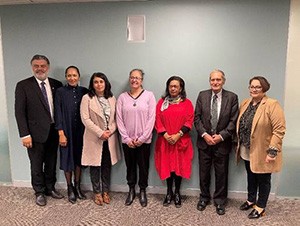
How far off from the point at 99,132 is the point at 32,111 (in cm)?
70

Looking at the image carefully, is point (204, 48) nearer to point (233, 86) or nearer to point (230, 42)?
point (230, 42)

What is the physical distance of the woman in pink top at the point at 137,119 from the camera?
2938 millimetres

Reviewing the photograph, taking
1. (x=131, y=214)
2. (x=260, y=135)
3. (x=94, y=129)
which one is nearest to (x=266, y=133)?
(x=260, y=135)

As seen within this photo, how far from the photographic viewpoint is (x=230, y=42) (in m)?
3.03

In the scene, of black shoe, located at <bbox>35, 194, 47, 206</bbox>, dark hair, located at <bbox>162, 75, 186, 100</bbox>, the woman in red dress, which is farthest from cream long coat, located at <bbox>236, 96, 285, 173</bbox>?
black shoe, located at <bbox>35, 194, 47, 206</bbox>

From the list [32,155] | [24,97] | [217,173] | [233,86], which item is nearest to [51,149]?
[32,155]

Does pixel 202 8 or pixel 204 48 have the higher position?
pixel 202 8

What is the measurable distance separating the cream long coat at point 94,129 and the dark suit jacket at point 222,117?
85 centimetres

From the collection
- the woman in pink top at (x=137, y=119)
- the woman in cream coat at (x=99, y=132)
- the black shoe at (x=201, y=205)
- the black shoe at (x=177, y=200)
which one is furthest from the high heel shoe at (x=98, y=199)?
the black shoe at (x=201, y=205)

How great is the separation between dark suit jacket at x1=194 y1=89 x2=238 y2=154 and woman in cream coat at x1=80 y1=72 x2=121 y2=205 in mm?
856

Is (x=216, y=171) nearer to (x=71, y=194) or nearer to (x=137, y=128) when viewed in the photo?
(x=137, y=128)

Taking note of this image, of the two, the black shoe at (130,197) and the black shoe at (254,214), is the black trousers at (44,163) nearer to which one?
the black shoe at (130,197)

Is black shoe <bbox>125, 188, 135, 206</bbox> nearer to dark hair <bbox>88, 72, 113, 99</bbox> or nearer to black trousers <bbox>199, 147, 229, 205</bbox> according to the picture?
black trousers <bbox>199, 147, 229, 205</bbox>

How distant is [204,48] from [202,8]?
15.6 inches
